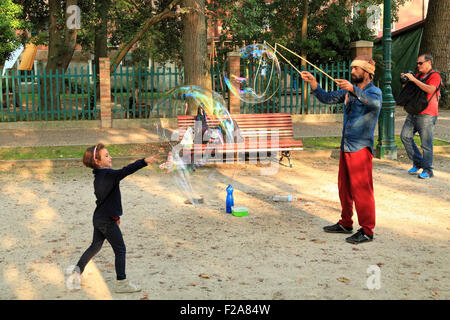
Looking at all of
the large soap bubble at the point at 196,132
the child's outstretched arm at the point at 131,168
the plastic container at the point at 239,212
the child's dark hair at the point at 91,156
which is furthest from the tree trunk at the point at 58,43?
the child's outstretched arm at the point at 131,168

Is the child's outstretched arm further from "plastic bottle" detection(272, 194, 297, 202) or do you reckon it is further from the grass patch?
the grass patch

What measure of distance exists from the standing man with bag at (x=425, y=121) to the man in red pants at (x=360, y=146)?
3.47 m

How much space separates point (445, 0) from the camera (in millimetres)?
22578

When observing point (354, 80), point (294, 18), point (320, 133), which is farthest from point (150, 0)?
point (354, 80)

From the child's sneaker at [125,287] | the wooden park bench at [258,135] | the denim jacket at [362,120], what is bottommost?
the child's sneaker at [125,287]

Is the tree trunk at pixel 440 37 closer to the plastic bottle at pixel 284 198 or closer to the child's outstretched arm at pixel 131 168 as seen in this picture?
the plastic bottle at pixel 284 198

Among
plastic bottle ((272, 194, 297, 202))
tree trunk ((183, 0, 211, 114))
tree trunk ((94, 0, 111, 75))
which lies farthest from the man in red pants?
tree trunk ((94, 0, 111, 75))

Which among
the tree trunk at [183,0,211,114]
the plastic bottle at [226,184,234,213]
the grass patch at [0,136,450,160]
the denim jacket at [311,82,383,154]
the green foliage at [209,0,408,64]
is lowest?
the plastic bottle at [226,184,234,213]

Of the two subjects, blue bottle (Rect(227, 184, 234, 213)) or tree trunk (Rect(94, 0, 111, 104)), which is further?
tree trunk (Rect(94, 0, 111, 104))

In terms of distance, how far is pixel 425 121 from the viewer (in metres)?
10.7

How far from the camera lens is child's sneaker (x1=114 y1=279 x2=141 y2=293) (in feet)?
17.4

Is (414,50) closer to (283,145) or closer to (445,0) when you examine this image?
(445,0)

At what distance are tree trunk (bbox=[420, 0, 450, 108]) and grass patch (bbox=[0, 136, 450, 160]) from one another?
9465 millimetres

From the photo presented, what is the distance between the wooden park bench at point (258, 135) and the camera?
11.6 m
